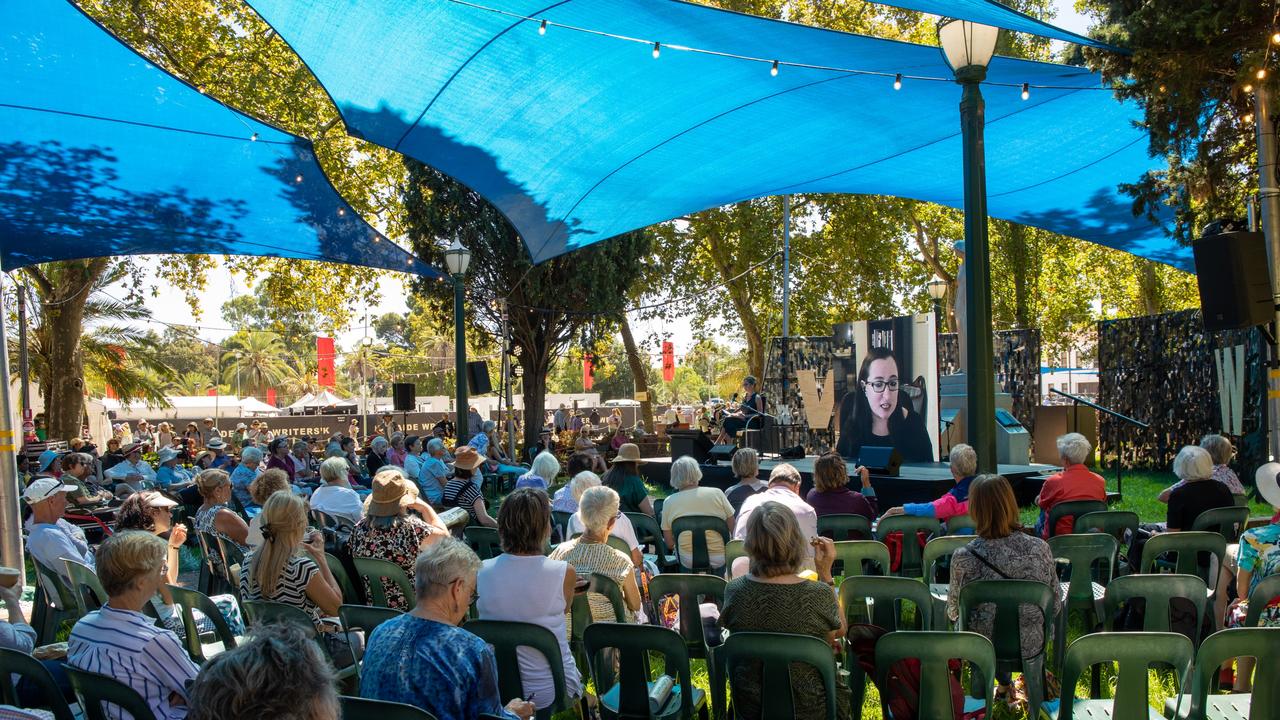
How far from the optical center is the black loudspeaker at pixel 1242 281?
23.1 feet

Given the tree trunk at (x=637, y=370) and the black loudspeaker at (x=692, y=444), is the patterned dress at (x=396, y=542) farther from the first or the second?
the tree trunk at (x=637, y=370)

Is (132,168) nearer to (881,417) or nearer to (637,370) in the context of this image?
(881,417)

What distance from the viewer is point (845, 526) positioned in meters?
5.61

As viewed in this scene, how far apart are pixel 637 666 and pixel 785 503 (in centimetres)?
145

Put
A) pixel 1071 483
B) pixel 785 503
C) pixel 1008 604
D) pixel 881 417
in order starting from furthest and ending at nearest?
1. pixel 881 417
2. pixel 1071 483
3. pixel 785 503
4. pixel 1008 604

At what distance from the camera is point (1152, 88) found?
7.46m

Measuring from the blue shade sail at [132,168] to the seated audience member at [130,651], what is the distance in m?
4.44

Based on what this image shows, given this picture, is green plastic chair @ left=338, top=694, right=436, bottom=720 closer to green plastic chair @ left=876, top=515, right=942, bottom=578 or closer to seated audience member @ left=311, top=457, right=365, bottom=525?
green plastic chair @ left=876, top=515, right=942, bottom=578

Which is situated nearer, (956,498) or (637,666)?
(637,666)

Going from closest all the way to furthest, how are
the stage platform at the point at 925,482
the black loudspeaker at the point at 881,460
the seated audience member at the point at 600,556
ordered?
the seated audience member at the point at 600,556 < the stage platform at the point at 925,482 < the black loudspeaker at the point at 881,460

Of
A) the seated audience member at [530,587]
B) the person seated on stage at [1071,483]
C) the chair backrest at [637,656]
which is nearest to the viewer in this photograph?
the chair backrest at [637,656]

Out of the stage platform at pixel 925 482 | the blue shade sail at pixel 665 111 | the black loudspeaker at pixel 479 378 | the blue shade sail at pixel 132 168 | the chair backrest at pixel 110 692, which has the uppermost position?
the blue shade sail at pixel 665 111

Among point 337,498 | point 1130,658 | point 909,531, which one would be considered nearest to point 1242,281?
point 909,531

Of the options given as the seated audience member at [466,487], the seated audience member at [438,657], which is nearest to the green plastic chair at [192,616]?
the seated audience member at [438,657]
